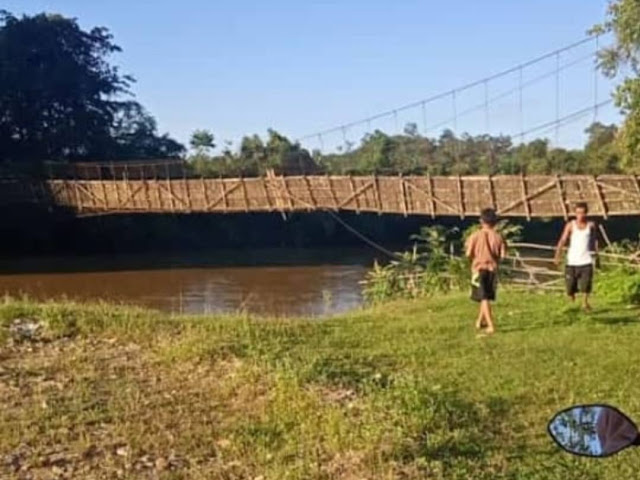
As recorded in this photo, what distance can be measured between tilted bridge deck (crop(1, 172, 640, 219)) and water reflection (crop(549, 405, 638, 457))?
49.6 ft

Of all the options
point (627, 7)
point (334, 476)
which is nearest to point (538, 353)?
point (334, 476)

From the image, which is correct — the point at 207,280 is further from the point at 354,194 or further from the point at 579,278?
the point at 579,278

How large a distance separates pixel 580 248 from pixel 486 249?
139cm

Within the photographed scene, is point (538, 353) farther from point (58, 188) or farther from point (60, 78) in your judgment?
point (60, 78)

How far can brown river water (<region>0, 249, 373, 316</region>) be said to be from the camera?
2061 centimetres

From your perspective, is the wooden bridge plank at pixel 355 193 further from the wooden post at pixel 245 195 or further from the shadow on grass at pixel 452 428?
the shadow on grass at pixel 452 428

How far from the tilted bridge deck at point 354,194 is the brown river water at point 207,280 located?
2135 mm

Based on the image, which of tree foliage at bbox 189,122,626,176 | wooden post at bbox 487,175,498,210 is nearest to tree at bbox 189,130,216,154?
tree foliage at bbox 189,122,626,176

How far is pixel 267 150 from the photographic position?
43.9 m

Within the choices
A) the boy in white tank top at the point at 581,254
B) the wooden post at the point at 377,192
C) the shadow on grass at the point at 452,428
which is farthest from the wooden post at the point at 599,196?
the shadow on grass at the point at 452,428

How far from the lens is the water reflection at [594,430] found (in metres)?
2.24

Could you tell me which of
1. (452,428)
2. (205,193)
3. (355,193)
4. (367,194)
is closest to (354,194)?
(355,193)

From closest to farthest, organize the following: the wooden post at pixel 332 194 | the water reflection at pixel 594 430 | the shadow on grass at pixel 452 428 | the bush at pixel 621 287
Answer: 1. the water reflection at pixel 594 430
2. the shadow on grass at pixel 452 428
3. the bush at pixel 621 287
4. the wooden post at pixel 332 194

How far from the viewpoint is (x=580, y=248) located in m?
9.50
